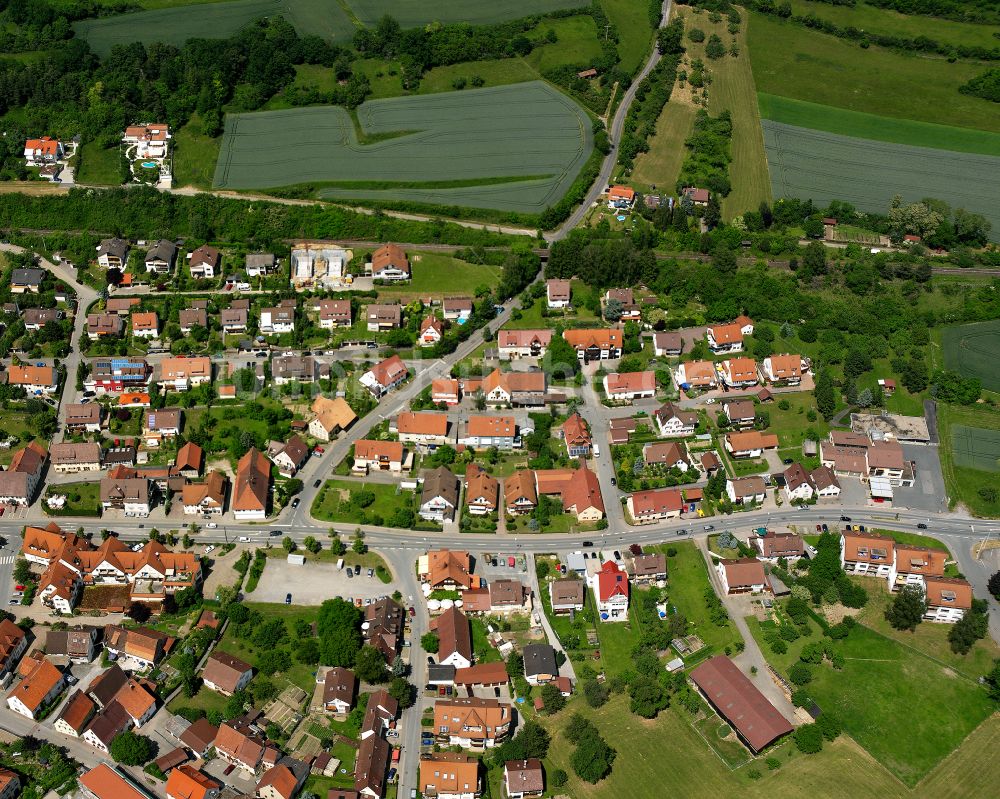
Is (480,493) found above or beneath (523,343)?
beneath

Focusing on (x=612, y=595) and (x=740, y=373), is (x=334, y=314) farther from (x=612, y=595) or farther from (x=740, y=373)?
(x=612, y=595)

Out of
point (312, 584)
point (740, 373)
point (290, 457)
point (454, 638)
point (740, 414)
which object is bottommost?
point (312, 584)

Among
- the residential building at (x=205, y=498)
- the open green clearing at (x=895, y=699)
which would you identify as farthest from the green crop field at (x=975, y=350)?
the residential building at (x=205, y=498)

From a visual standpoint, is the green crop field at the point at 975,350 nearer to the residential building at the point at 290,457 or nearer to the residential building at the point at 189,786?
the residential building at the point at 290,457

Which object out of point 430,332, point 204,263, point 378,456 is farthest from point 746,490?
point 204,263

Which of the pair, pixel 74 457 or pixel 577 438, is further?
pixel 577 438

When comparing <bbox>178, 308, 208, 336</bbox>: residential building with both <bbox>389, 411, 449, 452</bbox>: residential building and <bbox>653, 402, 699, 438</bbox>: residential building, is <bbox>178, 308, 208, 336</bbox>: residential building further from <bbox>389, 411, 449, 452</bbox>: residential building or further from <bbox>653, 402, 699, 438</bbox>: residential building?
<bbox>653, 402, 699, 438</bbox>: residential building

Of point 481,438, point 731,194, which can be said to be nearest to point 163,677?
point 481,438

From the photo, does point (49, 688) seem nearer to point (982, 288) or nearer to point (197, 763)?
point (197, 763)
